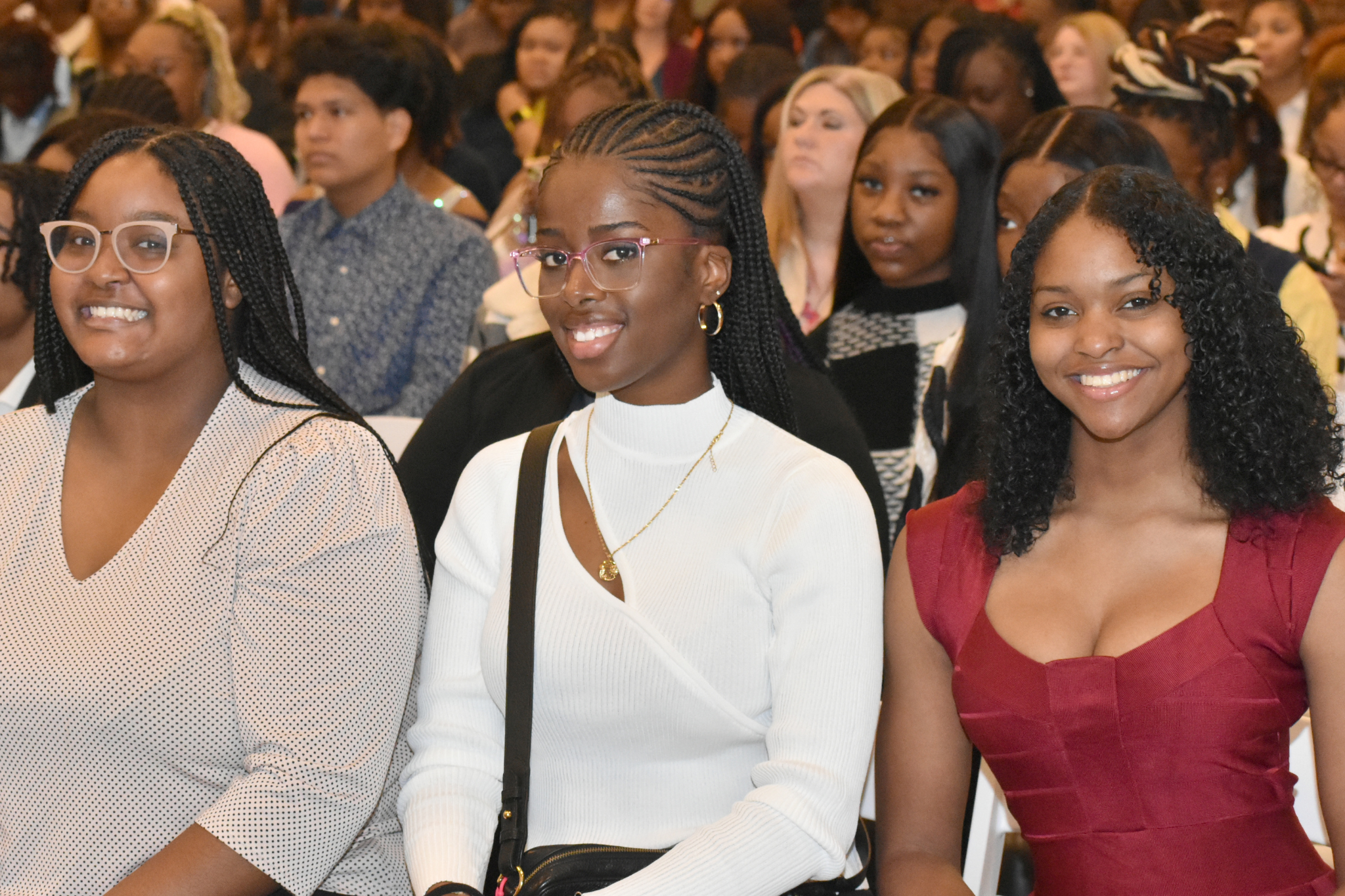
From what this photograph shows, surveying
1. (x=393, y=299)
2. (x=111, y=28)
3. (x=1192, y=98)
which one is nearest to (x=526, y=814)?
(x=393, y=299)

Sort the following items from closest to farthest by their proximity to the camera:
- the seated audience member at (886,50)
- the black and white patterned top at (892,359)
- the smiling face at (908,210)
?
the black and white patterned top at (892,359) < the smiling face at (908,210) < the seated audience member at (886,50)

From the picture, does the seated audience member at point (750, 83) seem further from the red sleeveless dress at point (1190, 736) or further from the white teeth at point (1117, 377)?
the red sleeveless dress at point (1190, 736)

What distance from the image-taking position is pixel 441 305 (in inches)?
156

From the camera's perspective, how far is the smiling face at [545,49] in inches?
251

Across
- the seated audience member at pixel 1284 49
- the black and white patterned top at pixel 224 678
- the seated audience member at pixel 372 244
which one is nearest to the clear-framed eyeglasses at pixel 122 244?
the black and white patterned top at pixel 224 678

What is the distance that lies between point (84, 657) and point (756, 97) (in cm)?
393

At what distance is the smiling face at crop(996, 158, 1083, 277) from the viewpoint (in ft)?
9.35

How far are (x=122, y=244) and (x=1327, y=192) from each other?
288 centimetres

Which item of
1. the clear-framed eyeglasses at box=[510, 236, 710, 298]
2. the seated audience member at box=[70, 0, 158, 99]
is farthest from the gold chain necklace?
the seated audience member at box=[70, 0, 158, 99]

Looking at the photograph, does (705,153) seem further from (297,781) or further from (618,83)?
(618,83)

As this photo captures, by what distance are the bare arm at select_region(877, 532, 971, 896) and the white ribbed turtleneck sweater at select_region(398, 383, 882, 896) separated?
0.14 metres

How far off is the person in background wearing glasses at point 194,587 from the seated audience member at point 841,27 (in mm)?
5172

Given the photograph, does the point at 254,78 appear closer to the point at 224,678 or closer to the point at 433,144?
the point at 433,144

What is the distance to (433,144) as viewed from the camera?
4.73 metres
